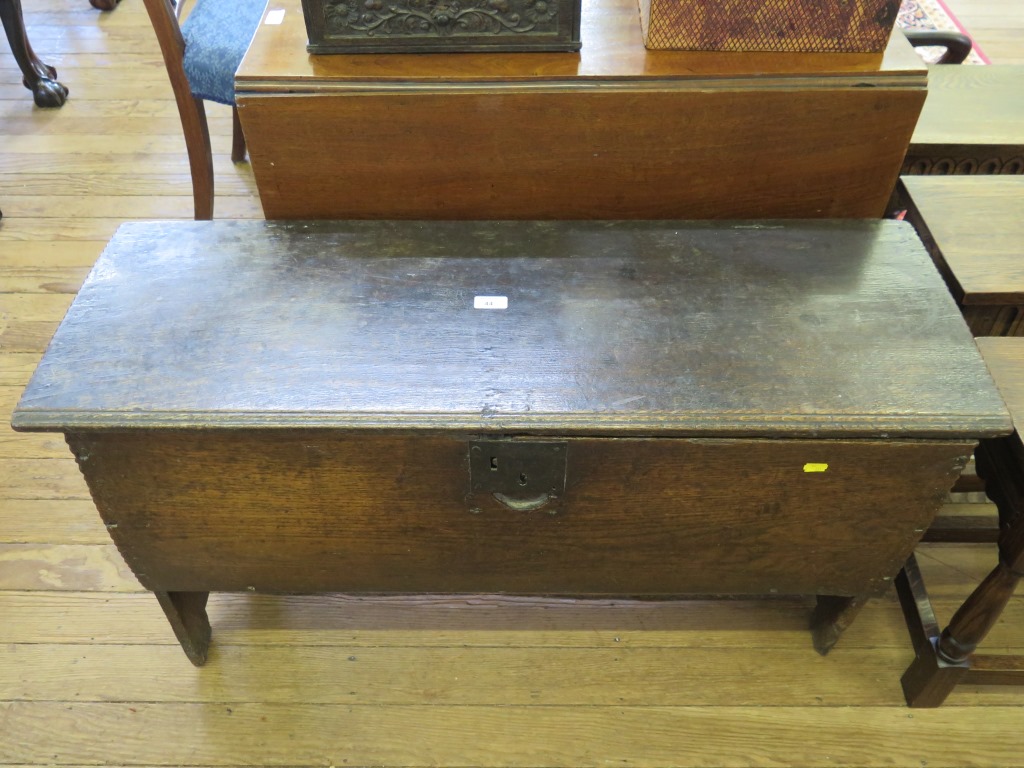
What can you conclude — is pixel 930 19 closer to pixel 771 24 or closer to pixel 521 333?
pixel 771 24

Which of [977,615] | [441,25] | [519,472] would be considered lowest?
[977,615]

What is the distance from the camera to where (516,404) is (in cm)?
103

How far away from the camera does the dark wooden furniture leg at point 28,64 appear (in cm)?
247

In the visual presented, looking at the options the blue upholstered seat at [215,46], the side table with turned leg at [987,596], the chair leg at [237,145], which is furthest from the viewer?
the chair leg at [237,145]

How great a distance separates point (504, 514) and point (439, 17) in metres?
0.73

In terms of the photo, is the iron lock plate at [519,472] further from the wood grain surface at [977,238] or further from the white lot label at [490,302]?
the wood grain surface at [977,238]

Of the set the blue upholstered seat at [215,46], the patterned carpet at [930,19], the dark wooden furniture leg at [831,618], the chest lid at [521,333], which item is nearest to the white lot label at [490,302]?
the chest lid at [521,333]

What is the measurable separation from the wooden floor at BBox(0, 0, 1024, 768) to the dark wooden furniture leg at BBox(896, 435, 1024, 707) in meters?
0.07

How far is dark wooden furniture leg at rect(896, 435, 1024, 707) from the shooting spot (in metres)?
1.16

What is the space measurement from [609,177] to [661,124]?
116 mm

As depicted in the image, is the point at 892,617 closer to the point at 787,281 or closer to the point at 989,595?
the point at 989,595

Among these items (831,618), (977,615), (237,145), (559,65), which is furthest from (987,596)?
(237,145)

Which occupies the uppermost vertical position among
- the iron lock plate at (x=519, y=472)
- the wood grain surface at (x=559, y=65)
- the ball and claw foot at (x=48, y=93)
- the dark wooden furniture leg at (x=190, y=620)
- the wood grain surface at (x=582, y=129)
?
the wood grain surface at (x=559, y=65)

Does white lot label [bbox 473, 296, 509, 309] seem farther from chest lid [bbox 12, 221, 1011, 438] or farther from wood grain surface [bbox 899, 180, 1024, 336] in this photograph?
wood grain surface [bbox 899, 180, 1024, 336]
